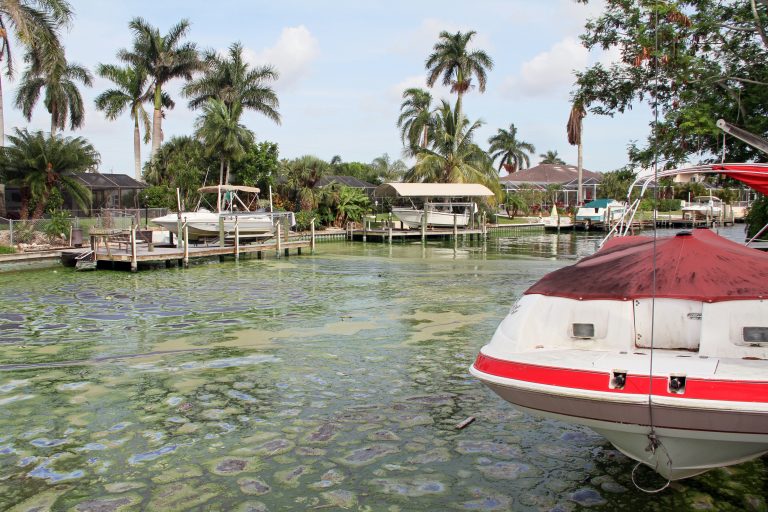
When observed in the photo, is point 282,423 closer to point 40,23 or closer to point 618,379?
point 618,379

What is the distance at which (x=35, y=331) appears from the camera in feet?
46.3

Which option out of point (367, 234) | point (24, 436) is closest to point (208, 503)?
point (24, 436)

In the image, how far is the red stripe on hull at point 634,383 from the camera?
17.3 feet

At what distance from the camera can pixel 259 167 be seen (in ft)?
157

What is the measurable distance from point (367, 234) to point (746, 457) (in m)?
39.4

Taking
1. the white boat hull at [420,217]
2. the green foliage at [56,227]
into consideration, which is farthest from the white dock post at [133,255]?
the white boat hull at [420,217]

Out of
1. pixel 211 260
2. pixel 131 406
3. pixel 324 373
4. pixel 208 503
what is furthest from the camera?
pixel 211 260

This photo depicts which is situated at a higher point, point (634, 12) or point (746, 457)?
point (634, 12)

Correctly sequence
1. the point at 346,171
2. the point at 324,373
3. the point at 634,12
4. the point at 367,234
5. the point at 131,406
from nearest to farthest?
the point at 131,406 < the point at 324,373 < the point at 634,12 < the point at 367,234 < the point at 346,171

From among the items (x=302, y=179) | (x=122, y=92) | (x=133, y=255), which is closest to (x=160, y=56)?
(x=122, y=92)

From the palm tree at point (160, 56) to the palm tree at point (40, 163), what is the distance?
19.6 metres

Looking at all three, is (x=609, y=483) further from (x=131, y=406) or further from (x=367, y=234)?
(x=367, y=234)

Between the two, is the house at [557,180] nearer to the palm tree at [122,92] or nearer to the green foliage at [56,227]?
the palm tree at [122,92]

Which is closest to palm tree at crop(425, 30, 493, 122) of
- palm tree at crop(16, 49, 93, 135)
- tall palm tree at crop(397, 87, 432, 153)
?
tall palm tree at crop(397, 87, 432, 153)
